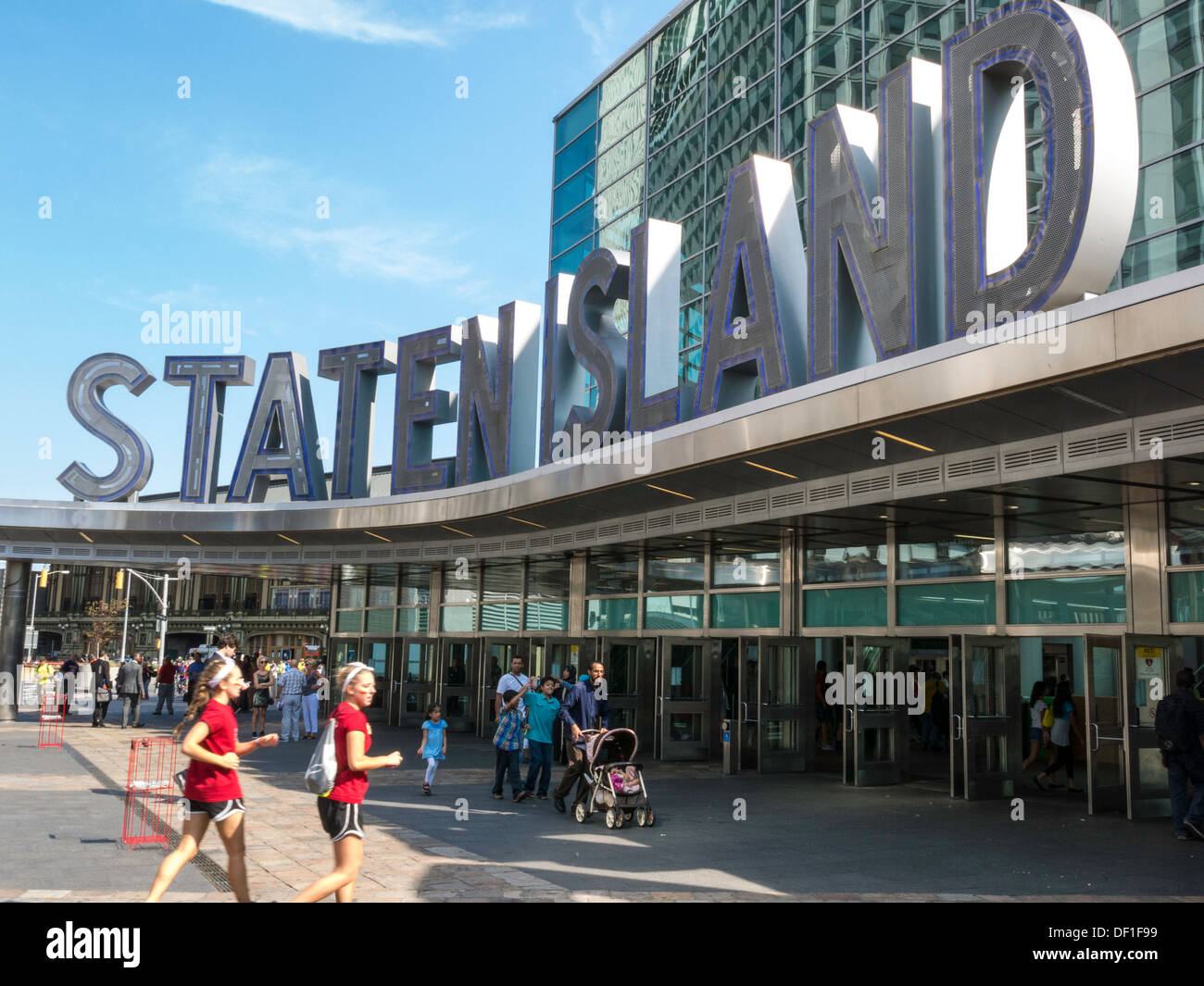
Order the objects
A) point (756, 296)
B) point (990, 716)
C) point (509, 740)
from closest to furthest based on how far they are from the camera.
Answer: point (509, 740) < point (756, 296) < point (990, 716)

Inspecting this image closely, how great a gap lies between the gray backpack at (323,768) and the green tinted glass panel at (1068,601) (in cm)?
1047

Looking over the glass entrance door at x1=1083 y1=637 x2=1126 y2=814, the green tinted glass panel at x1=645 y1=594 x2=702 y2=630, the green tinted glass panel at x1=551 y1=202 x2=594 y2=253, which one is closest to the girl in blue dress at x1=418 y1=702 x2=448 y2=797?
the green tinted glass panel at x1=645 y1=594 x2=702 y2=630

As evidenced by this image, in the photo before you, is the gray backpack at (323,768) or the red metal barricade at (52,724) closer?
the gray backpack at (323,768)

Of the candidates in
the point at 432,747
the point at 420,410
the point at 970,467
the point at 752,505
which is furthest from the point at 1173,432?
the point at 420,410

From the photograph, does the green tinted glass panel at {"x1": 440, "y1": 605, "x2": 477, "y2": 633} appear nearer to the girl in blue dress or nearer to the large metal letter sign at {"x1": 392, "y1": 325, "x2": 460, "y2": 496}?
the large metal letter sign at {"x1": 392, "y1": 325, "x2": 460, "y2": 496}

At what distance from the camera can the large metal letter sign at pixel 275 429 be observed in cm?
2358

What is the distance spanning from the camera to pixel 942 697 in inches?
864

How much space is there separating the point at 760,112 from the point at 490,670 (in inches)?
656

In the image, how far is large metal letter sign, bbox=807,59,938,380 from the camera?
39.3 feet

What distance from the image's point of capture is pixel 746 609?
1881cm

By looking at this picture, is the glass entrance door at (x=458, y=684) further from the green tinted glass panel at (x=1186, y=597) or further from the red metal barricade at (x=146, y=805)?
the green tinted glass panel at (x=1186, y=597)

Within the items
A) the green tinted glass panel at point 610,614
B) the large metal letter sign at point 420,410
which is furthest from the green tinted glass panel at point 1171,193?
the large metal letter sign at point 420,410

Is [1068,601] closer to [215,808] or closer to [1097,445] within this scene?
[1097,445]

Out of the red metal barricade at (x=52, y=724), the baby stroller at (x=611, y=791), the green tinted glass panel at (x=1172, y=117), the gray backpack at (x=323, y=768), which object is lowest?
the red metal barricade at (x=52, y=724)
